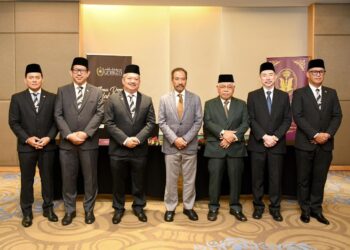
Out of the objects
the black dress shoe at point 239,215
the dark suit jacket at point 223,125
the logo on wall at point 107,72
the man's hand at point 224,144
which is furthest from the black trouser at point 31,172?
the logo on wall at point 107,72

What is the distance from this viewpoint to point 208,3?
604 cm

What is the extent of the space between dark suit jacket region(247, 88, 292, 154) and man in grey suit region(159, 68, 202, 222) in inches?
24.5

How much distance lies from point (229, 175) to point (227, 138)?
45cm

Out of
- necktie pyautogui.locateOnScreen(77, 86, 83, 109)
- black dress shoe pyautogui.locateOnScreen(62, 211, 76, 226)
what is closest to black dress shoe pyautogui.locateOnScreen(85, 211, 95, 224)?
black dress shoe pyautogui.locateOnScreen(62, 211, 76, 226)

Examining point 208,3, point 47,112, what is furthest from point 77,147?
point 208,3

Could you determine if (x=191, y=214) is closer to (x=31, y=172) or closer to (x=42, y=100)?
(x=31, y=172)

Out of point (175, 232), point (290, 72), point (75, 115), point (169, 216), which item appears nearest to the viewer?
point (175, 232)

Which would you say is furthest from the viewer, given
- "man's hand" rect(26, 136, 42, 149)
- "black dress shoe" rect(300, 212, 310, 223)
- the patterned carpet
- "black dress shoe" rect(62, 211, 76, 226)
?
"black dress shoe" rect(300, 212, 310, 223)

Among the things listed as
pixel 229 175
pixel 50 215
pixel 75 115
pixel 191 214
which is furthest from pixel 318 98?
pixel 50 215

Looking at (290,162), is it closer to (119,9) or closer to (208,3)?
(208,3)

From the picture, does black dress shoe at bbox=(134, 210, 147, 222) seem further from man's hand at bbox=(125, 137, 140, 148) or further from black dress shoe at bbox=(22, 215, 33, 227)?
black dress shoe at bbox=(22, 215, 33, 227)

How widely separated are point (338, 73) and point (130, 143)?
4712 millimetres

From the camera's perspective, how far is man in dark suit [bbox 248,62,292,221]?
3482 millimetres

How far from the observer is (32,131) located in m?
3.33
